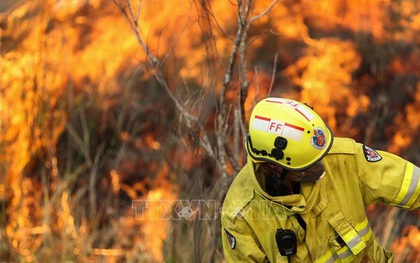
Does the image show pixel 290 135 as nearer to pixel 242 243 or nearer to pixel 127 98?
pixel 242 243

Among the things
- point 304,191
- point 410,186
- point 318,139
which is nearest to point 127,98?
point 304,191

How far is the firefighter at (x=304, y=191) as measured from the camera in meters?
3.30

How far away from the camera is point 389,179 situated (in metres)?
3.35

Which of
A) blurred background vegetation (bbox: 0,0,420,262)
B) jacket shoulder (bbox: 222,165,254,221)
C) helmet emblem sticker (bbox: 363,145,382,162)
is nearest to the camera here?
helmet emblem sticker (bbox: 363,145,382,162)

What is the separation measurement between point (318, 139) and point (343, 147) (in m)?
0.24

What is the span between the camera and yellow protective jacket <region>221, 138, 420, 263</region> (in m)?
3.37

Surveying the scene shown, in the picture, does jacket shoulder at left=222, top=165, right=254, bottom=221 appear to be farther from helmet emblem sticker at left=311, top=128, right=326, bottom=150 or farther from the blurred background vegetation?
the blurred background vegetation

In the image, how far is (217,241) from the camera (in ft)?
15.1

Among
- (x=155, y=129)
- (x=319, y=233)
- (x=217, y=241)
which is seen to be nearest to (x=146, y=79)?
(x=155, y=129)

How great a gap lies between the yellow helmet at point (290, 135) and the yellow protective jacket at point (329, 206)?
0.47 ft

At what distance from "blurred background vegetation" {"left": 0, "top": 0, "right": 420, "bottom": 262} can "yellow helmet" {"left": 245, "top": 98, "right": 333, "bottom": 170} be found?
319 cm

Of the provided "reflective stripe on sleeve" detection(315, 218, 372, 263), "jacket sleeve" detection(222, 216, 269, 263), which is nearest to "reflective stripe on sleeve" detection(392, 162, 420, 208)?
"reflective stripe on sleeve" detection(315, 218, 372, 263)

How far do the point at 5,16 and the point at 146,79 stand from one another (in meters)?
3.07

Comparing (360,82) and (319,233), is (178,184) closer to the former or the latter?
(319,233)
